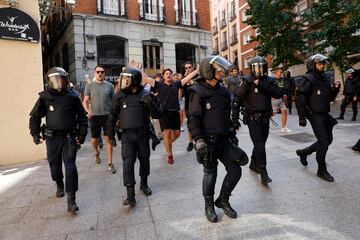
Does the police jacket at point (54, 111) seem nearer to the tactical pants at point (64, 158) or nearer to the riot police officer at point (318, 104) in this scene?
the tactical pants at point (64, 158)

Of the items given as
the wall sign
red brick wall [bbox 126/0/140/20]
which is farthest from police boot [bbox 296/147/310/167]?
red brick wall [bbox 126/0/140/20]

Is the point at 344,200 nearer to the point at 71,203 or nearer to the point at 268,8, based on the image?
the point at 71,203

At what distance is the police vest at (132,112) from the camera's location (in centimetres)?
402

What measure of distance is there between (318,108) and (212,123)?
2021 mm

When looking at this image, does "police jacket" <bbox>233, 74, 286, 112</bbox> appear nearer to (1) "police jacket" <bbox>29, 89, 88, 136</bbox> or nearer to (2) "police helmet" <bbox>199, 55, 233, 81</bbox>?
(2) "police helmet" <bbox>199, 55, 233, 81</bbox>

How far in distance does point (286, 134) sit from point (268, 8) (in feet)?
42.5

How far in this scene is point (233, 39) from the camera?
1455 inches

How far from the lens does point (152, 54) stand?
1931 cm

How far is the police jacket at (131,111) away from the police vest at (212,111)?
89 cm

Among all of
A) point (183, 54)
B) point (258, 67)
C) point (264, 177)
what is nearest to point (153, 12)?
point (183, 54)

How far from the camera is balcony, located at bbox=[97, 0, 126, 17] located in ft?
57.7

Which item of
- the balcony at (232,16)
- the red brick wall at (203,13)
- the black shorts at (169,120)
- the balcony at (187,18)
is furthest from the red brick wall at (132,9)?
the balcony at (232,16)

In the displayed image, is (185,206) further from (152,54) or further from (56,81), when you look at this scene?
(152,54)

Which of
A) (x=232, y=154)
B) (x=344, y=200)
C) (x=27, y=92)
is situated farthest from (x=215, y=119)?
(x=27, y=92)
